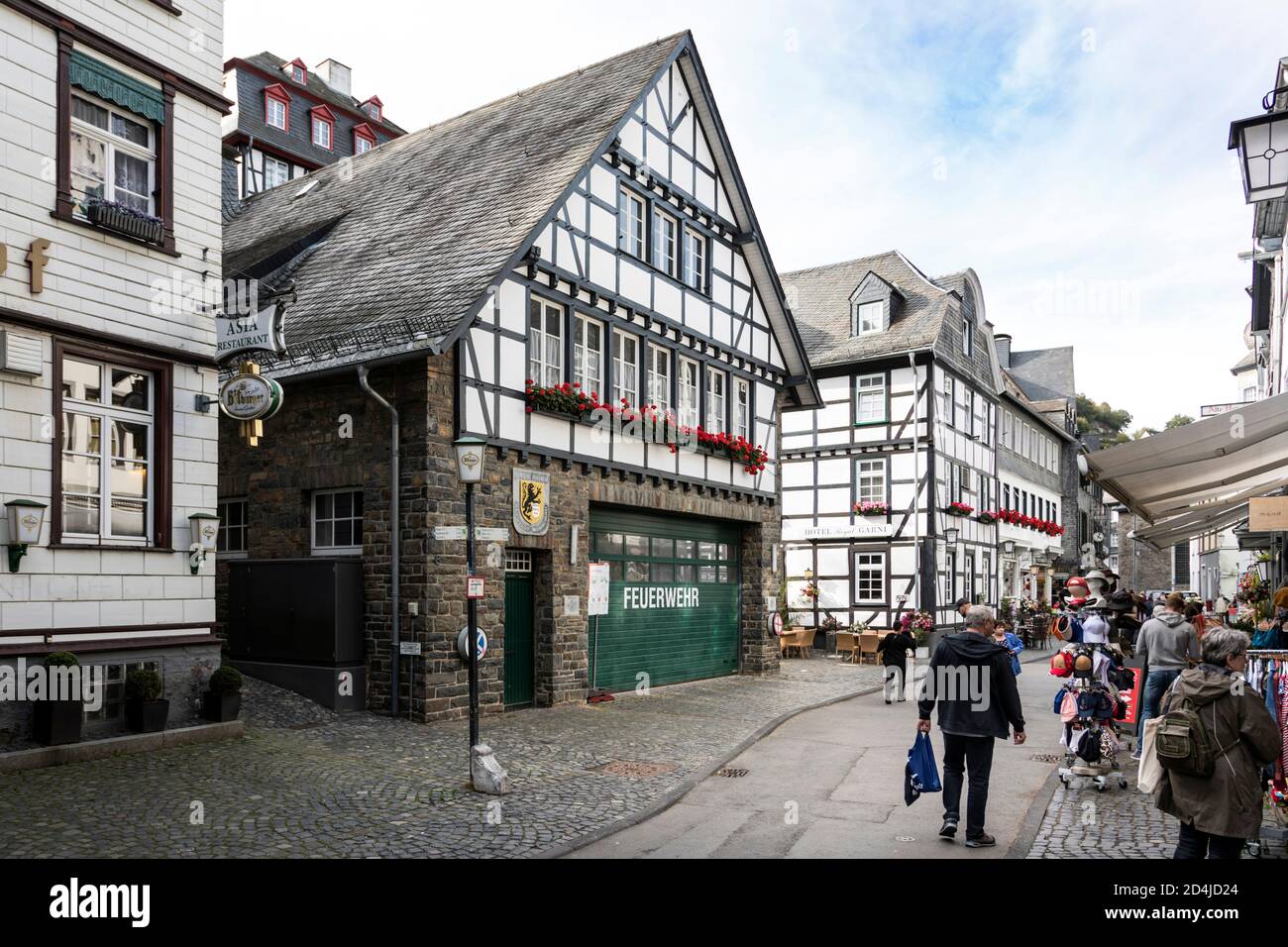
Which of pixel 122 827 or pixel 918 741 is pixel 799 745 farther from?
pixel 122 827

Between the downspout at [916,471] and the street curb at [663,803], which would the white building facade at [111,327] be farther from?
the downspout at [916,471]

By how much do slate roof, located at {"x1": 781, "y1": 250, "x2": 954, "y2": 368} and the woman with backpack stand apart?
2313 centimetres

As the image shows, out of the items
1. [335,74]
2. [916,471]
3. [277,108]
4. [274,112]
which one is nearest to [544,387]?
[916,471]

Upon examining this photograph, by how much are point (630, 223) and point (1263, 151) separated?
11321mm

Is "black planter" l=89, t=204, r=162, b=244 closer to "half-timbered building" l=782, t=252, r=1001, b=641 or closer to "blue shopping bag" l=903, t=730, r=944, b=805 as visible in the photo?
"blue shopping bag" l=903, t=730, r=944, b=805

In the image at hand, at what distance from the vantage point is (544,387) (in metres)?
14.9

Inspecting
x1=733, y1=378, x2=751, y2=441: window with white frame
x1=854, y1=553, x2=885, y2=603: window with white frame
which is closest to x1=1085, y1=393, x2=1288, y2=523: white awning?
x1=733, y1=378, x2=751, y2=441: window with white frame

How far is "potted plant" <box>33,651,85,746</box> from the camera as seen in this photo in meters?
9.25

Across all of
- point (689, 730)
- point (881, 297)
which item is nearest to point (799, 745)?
point (689, 730)

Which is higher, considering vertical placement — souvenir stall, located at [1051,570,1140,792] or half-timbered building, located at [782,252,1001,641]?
half-timbered building, located at [782,252,1001,641]

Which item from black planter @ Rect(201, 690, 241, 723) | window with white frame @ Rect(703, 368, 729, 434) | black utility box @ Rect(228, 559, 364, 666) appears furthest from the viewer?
window with white frame @ Rect(703, 368, 729, 434)
